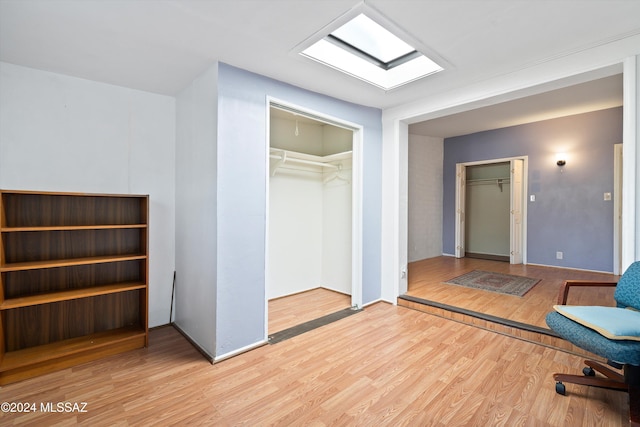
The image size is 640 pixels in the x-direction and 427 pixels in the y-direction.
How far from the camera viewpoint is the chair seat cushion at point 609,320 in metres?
1.58

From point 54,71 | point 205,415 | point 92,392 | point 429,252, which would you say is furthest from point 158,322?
point 429,252

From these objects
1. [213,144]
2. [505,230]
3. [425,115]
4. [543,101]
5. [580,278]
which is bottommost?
[580,278]

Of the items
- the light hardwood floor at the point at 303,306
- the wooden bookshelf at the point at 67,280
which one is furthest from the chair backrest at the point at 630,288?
the wooden bookshelf at the point at 67,280

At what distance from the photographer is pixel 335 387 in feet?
6.61

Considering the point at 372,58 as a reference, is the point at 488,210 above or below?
below

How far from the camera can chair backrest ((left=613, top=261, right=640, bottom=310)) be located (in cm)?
190

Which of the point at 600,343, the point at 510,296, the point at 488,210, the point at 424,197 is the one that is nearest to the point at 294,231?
the point at 510,296

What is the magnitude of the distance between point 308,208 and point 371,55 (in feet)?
7.07

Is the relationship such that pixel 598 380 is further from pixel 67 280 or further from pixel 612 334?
pixel 67 280

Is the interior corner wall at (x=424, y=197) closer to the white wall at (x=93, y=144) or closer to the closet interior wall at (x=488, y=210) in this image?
the closet interior wall at (x=488, y=210)

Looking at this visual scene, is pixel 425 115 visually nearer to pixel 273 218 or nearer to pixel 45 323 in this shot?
pixel 273 218

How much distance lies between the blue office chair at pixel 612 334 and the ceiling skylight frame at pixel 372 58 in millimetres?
2107

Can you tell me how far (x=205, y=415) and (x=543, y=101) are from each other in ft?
17.5

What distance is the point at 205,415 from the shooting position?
1.75m
